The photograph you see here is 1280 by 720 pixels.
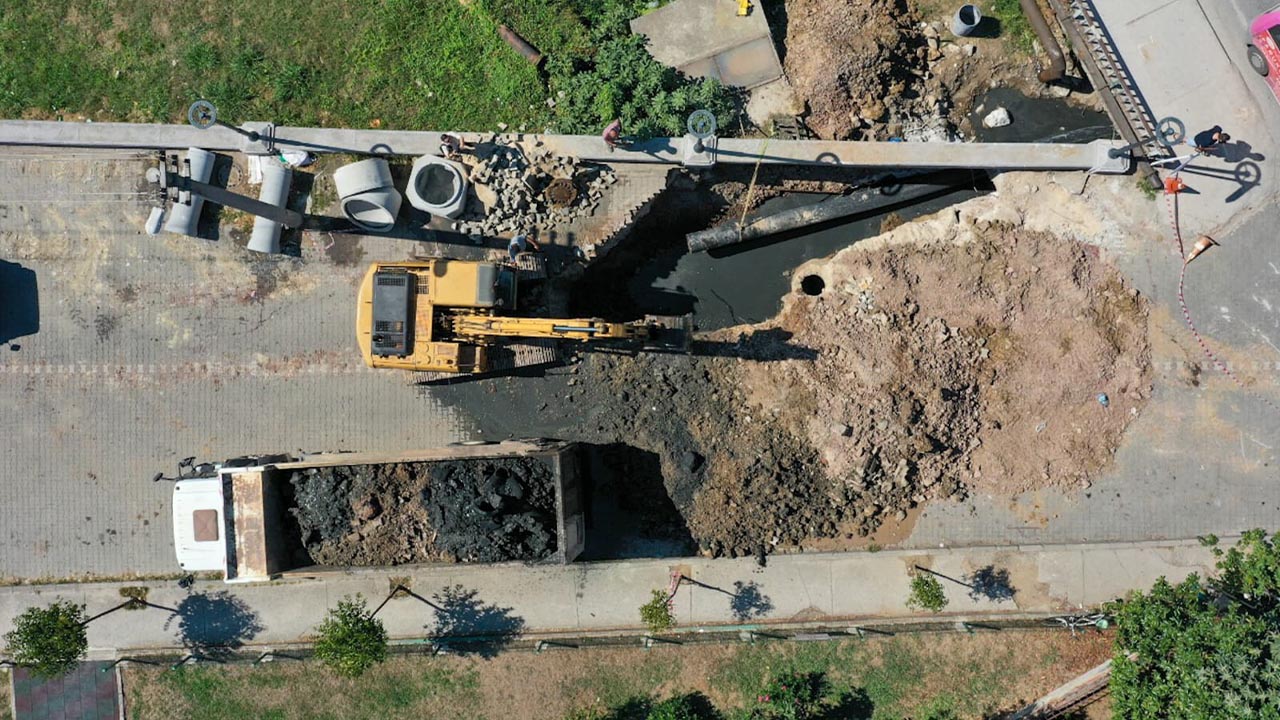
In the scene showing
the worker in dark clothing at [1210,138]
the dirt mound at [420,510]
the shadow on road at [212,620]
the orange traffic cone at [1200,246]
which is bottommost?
the shadow on road at [212,620]

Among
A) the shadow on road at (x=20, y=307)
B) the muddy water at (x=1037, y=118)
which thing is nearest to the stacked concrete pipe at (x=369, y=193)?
the shadow on road at (x=20, y=307)

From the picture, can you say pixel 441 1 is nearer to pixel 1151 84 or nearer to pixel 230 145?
pixel 230 145

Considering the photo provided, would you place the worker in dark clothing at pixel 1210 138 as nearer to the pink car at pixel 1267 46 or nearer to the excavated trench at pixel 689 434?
the pink car at pixel 1267 46

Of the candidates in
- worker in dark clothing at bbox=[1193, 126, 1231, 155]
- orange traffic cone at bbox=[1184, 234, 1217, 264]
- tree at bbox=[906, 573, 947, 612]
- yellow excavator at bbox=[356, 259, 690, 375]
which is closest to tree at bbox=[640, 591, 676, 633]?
tree at bbox=[906, 573, 947, 612]

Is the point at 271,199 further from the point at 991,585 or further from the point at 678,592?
the point at 991,585

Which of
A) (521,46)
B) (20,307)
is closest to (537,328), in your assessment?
(521,46)

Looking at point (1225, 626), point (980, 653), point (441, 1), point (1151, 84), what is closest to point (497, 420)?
point (441, 1)
